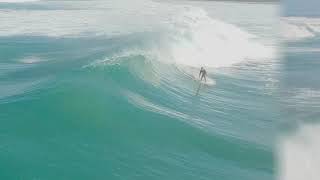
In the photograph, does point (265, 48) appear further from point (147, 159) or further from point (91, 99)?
point (147, 159)

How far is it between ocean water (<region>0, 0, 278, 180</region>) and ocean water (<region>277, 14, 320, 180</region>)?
0.52 m

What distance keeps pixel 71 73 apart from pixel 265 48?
422 inches

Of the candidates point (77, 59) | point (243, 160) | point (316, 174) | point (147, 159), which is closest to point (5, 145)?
point (147, 159)

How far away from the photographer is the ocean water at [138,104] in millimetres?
9523

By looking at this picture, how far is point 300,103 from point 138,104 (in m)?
3.75

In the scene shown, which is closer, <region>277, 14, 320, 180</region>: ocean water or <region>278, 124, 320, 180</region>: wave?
<region>278, 124, 320, 180</region>: wave

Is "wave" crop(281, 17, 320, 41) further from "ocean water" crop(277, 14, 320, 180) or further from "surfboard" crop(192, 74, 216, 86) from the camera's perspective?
"surfboard" crop(192, 74, 216, 86)

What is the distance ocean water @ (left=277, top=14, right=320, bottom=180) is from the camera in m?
8.93

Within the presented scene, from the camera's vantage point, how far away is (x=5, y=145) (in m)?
9.71

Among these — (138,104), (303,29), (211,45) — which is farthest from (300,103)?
(211,45)

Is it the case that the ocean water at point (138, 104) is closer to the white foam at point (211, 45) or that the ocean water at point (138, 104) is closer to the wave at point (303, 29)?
the white foam at point (211, 45)

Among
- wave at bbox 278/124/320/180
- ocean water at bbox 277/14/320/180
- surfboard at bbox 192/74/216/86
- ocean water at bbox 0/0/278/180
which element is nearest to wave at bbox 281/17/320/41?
ocean water at bbox 277/14/320/180

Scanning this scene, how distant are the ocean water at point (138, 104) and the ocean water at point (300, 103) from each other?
52 cm

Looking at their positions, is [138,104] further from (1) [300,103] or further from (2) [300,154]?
(2) [300,154]
